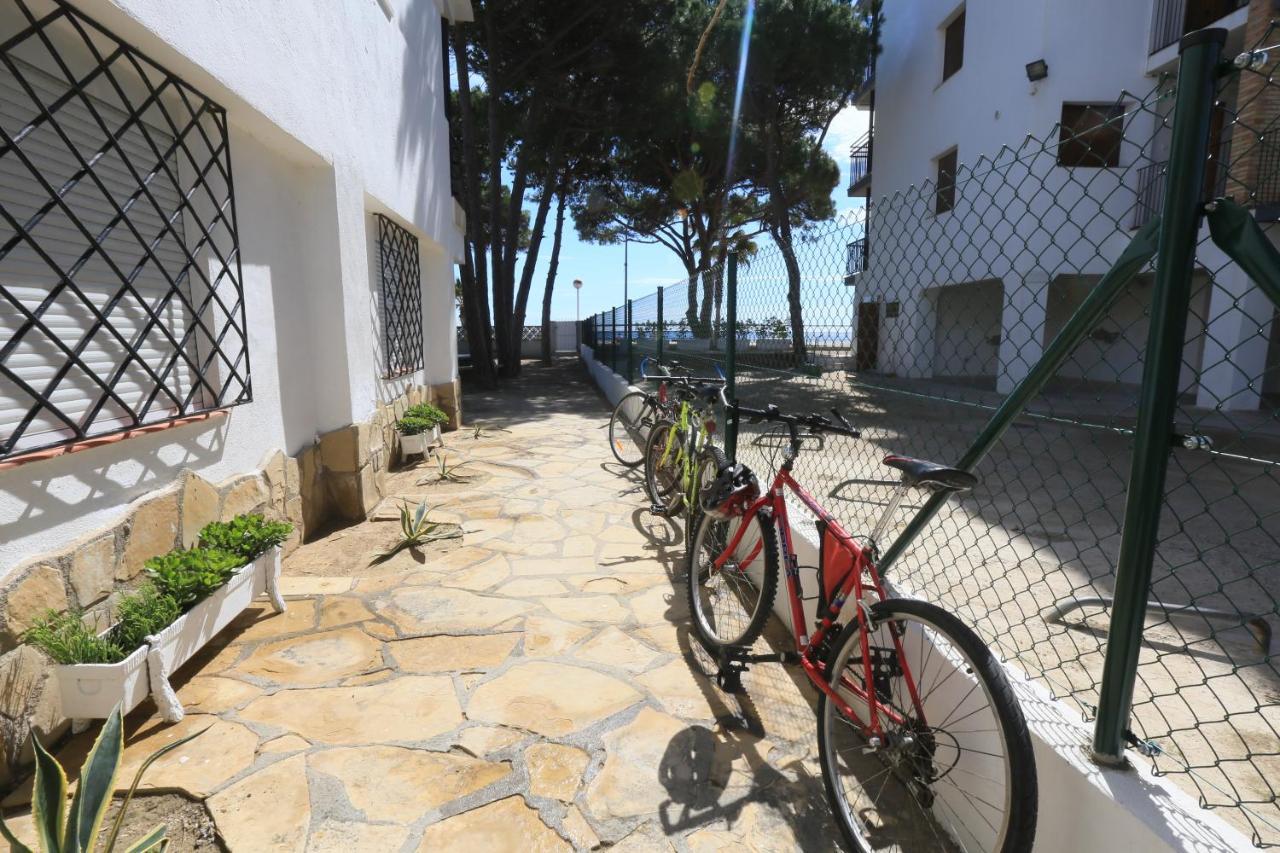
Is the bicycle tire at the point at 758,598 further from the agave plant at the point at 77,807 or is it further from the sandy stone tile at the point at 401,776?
the agave plant at the point at 77,807

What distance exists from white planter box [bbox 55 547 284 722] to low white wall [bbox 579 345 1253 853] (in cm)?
261

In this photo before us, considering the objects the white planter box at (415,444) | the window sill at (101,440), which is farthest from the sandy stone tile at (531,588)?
the white planter box at (415,444)

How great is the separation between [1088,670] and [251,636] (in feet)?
11.7

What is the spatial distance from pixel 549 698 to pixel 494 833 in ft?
2.14

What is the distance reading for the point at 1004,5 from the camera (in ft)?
36.7

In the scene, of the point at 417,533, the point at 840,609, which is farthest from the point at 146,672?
the point at 840,609

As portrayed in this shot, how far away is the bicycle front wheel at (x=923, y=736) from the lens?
1.55 m

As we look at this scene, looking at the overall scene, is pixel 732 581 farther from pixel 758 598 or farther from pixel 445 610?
pixel 445 610

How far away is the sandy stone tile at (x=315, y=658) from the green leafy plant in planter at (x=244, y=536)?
0.42 m

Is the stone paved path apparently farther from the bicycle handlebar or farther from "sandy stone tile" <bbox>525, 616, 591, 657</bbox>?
the bicycle handlebar

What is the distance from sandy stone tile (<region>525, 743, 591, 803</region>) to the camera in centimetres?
197

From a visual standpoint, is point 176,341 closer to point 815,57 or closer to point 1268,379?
point 815,57

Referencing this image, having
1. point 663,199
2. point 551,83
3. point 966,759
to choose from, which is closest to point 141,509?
point 966,759

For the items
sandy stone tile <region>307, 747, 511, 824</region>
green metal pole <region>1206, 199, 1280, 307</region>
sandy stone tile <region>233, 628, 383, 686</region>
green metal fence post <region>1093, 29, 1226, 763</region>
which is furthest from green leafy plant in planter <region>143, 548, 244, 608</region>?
green metal pole <region>1206, 199, 1280, 307</region>
